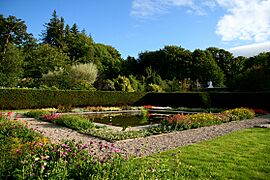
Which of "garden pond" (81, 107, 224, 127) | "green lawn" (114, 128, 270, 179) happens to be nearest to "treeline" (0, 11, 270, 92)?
"garden pond" (81, 107, 224, 127)

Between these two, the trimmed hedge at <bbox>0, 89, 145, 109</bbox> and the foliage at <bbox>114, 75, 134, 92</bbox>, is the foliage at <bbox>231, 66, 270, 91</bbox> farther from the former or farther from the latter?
the trimmed hedge at <bbox>0, 89, 145, 109</bbox>

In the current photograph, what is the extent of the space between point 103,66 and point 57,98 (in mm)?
21883

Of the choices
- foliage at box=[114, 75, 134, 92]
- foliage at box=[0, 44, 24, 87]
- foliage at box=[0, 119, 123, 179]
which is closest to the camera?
foliage at box=[0, 119, 123, 179]

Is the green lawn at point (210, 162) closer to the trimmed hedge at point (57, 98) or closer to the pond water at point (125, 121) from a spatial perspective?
the pond water at point (125, 121)

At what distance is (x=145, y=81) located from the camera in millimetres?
31406

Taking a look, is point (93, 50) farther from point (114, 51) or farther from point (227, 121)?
point (227, 121)

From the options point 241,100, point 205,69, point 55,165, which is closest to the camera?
point 55,165

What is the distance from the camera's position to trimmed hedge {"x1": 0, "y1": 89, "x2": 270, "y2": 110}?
55.4ft

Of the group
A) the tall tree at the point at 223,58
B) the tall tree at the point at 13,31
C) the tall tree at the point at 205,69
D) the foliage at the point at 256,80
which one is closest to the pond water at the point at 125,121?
the foliage at the point at 256,80

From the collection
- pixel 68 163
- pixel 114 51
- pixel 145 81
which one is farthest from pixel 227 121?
pixel 114 51

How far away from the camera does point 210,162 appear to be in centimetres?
439

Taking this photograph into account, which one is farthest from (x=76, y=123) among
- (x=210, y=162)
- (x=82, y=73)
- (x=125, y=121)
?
(x=82, y=73)

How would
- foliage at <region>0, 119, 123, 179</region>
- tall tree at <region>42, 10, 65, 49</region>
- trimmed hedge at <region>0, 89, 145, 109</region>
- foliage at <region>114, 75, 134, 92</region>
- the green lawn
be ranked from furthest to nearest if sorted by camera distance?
tall tree at <region>42, 10, 65, 49</region>
foliage at <region>114, 75, 134, 92</region>
trimmed hedge at <region>0, 89, 145, 109</region>
the green lawn
foliage at <region>0, 119, 123, 179</region>

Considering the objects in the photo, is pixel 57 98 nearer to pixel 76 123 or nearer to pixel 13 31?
pixel 76 123
